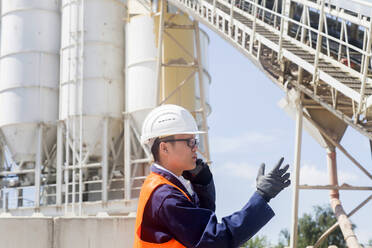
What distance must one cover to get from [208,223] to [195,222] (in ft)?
0.19

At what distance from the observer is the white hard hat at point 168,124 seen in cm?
292

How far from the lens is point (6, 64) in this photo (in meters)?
23.1

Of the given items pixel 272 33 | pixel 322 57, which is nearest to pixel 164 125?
pixel 322 57

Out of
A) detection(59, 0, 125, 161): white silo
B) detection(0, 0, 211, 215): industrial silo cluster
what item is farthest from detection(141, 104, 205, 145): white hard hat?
detection(59, 0, 125, 161): white silo

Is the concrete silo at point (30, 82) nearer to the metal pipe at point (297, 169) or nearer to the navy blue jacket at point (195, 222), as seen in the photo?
the metal pipe at point (297, 169)

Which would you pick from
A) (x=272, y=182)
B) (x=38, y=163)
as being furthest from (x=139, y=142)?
(x=272, y=182)

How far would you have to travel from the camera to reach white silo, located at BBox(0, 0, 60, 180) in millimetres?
22625

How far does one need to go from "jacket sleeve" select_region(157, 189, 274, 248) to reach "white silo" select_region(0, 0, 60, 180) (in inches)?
822

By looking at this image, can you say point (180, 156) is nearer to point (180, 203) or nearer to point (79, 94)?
point (180, 203)

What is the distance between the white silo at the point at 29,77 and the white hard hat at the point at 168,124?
20.4 m

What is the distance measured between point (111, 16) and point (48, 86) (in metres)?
3.75

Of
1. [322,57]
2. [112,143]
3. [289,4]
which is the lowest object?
[112,143]

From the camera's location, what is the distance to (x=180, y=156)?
2.85 meters

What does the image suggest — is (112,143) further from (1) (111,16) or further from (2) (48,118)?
(1) (111,16)
